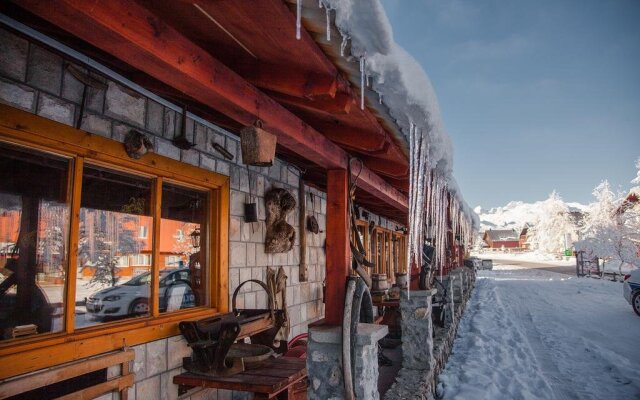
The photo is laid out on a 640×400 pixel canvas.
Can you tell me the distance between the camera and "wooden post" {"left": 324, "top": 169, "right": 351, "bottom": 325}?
3023mm

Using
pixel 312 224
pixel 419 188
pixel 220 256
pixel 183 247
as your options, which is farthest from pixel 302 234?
pixel 419 188

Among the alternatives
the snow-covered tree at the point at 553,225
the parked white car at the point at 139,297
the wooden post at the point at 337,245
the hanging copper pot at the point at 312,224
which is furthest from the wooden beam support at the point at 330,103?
the snow-covered tree at the point at 553,225

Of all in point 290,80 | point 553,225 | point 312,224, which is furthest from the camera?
point 553,225

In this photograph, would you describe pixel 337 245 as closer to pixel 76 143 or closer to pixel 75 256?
pixel 75 256

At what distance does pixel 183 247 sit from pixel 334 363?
1740mm

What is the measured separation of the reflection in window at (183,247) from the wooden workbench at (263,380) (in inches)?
27.5

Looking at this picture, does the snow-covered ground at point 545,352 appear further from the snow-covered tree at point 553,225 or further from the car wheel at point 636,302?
the snow-covered tree at point 553,225

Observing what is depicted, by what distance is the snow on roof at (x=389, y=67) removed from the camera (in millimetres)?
1525

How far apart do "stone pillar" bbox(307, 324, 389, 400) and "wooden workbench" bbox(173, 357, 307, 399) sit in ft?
0.54

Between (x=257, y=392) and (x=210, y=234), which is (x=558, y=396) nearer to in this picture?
(x=257, y=392)

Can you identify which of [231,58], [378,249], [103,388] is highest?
[231,58]

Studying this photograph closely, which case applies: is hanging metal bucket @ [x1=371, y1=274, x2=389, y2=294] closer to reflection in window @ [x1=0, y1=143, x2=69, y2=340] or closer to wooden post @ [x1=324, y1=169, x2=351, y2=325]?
wooden post @ [x1=324, y1=169, x2=351, y2=325]

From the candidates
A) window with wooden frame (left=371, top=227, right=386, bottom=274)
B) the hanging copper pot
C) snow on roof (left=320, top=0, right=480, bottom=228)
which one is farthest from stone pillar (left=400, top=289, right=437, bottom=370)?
window with wooden frame (left=371, top=227, right=386, bottom=274)

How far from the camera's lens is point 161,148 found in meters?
3.07
